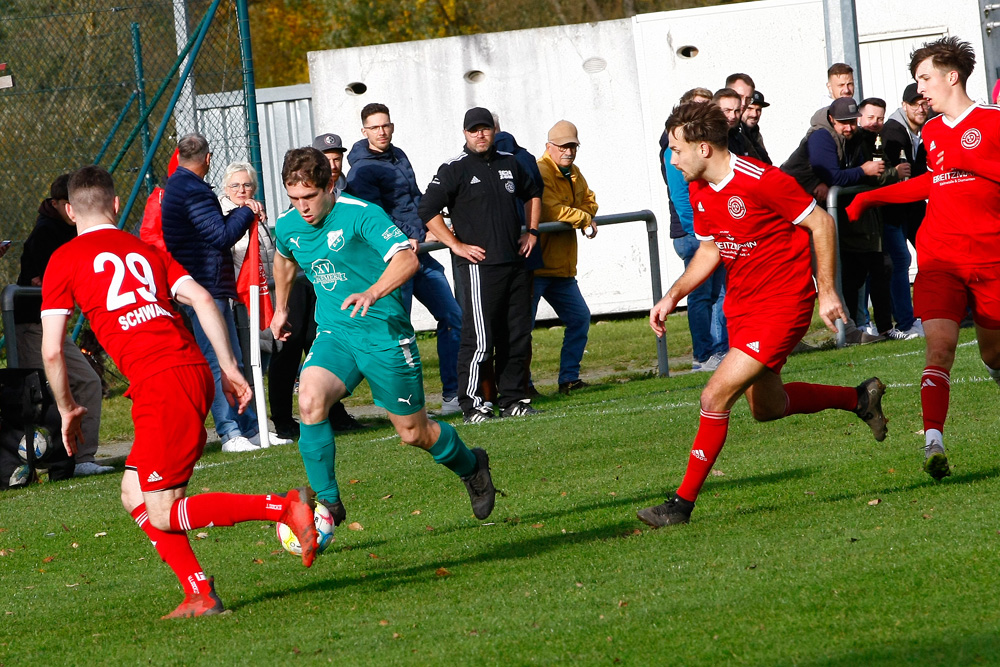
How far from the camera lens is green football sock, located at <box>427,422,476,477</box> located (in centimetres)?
666

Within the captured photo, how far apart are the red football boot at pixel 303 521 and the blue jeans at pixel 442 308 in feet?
19.6

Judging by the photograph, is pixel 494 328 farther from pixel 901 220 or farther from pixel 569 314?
pixel 901 220

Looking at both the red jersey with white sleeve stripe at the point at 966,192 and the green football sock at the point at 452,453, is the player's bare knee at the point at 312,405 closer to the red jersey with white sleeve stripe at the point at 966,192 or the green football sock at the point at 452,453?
the green football sock at the point at 452,453

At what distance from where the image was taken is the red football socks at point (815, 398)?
6754 millimetres

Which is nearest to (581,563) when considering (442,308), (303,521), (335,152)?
(303,521)

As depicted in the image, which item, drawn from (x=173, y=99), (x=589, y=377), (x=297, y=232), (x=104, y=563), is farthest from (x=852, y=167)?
(x=104, y=563)

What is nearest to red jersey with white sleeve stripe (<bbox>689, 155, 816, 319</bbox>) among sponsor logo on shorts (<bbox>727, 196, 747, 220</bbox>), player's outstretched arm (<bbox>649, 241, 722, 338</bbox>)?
sponsor logo on shorts (<bbox>727, 196, 747, 220</bbox>)

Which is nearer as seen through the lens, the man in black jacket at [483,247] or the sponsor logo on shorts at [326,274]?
the sponsor logo on shorts at [326,274]

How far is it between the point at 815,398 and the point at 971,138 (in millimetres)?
1580

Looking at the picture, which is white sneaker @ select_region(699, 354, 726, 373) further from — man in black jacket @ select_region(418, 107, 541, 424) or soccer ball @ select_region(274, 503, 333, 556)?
soccer ball @ select_region(274, 503, 333, 556)

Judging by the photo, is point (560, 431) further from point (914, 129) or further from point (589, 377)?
point (914, 129)

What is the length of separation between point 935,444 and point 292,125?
45.0ft

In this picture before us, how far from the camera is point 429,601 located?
5.43 m

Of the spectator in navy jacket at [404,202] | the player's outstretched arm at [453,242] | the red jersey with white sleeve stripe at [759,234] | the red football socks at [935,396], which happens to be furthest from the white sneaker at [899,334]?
the red jersey with white sleeve stripe at [759,234]
